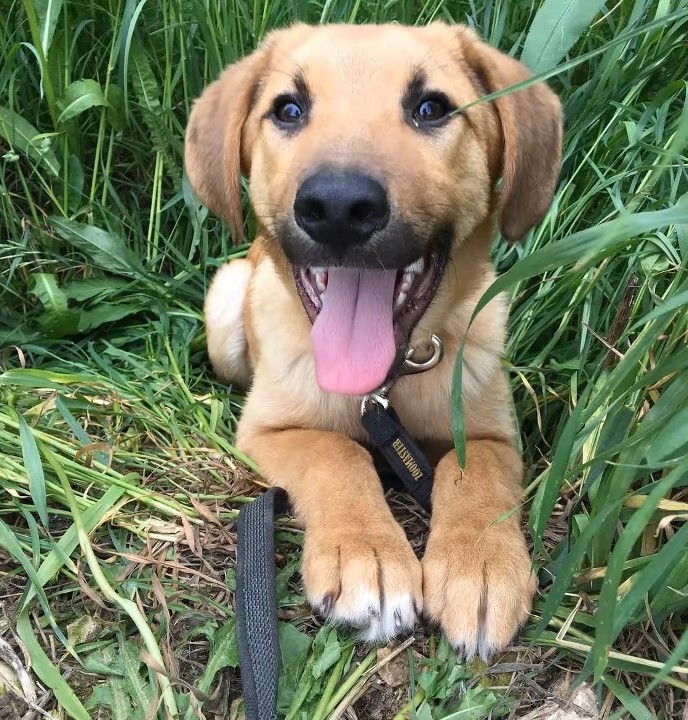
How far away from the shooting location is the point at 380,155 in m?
1.79

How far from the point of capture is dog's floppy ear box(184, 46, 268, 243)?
7.52 ft

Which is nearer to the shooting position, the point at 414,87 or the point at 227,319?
the point at 414,87

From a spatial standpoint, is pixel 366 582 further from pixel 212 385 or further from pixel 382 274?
pixel 212 385

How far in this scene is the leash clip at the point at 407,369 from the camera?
210cm

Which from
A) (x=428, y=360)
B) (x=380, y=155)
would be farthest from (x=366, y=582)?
(x=380, y=155)

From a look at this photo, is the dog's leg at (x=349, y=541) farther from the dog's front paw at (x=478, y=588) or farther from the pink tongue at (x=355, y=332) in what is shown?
the pink tongue at (x=355, y=332)

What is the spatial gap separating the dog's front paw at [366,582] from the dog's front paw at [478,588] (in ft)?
0.19

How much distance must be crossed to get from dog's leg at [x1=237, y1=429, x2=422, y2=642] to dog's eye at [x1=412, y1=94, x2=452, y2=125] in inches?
39.8

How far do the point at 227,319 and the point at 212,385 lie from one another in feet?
1.03

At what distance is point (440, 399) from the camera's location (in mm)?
2293

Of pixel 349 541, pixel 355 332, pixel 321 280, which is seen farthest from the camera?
pixel 321 280

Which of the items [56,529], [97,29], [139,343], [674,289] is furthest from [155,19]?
[674,289]

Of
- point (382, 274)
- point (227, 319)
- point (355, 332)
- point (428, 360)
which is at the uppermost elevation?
point (382, 274)

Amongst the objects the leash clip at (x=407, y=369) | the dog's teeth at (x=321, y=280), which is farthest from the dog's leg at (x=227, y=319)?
the leash clip at (x=407, y=369)
